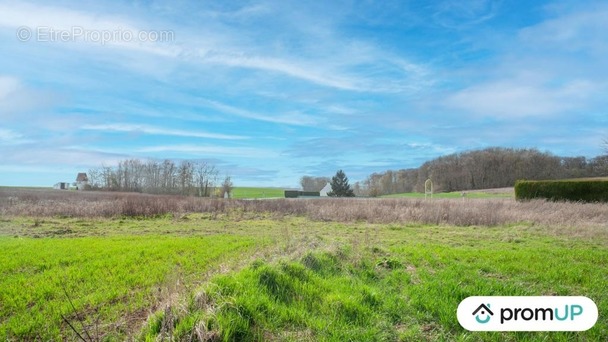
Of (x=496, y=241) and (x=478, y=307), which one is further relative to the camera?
(x=496, y=241)

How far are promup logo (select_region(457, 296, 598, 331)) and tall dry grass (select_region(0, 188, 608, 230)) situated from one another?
11.2 m

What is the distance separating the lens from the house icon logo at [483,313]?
12.6 feet

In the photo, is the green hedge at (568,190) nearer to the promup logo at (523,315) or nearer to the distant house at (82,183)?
the promup logo at (523,315)

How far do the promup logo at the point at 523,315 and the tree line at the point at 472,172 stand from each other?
4808 cm

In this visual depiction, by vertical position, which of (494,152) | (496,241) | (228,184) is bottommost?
(496,241)

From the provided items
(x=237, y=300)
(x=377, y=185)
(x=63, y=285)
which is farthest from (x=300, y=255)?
(x=377, y=185)

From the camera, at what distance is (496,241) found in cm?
1028

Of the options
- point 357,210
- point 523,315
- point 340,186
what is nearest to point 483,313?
point 523,315

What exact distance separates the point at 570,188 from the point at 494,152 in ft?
104

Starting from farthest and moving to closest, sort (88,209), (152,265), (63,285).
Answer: (88,209) < (152,265) < (63,285)

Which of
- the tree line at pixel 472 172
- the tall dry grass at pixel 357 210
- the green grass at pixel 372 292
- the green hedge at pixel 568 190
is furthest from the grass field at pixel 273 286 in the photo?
the tree line at pixel 472 172

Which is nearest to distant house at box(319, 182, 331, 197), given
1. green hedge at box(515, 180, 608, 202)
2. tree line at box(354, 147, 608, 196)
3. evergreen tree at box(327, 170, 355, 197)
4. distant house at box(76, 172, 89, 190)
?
evergreen tree at box(327, 170, 355, 197)

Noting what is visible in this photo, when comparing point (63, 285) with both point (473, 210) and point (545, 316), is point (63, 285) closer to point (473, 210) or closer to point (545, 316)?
point (545, 316)

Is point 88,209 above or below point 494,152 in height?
below
